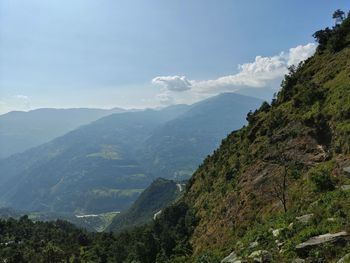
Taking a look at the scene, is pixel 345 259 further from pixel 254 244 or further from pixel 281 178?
pixel 281 178

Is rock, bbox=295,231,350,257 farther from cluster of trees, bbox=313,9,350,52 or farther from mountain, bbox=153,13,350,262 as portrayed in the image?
cluster of trees, bbox=313,9,350,52

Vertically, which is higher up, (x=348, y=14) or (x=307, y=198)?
(x=348, y=14)

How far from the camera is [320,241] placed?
19828 mm

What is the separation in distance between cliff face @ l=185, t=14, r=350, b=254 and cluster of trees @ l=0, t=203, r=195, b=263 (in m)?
3.64

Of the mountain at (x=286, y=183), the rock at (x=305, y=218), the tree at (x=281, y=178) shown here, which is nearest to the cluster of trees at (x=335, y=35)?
the mountain at (x=286, y=183)

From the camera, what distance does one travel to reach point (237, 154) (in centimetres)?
7038

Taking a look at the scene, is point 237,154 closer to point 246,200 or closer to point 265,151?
point 265,151

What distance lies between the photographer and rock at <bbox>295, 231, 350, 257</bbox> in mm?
19103

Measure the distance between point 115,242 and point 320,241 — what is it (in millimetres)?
92645

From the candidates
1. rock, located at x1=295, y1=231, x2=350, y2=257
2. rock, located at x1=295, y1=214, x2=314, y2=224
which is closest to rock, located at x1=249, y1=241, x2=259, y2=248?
rock, located at x1=295, y1=214, x2=314, y2=224

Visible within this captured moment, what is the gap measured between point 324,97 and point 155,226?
139 feet

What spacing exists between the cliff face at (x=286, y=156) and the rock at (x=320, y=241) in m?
13.2

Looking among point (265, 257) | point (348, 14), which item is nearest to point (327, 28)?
point (348, 14)

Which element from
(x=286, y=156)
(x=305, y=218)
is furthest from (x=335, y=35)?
(x=305, y=218)
